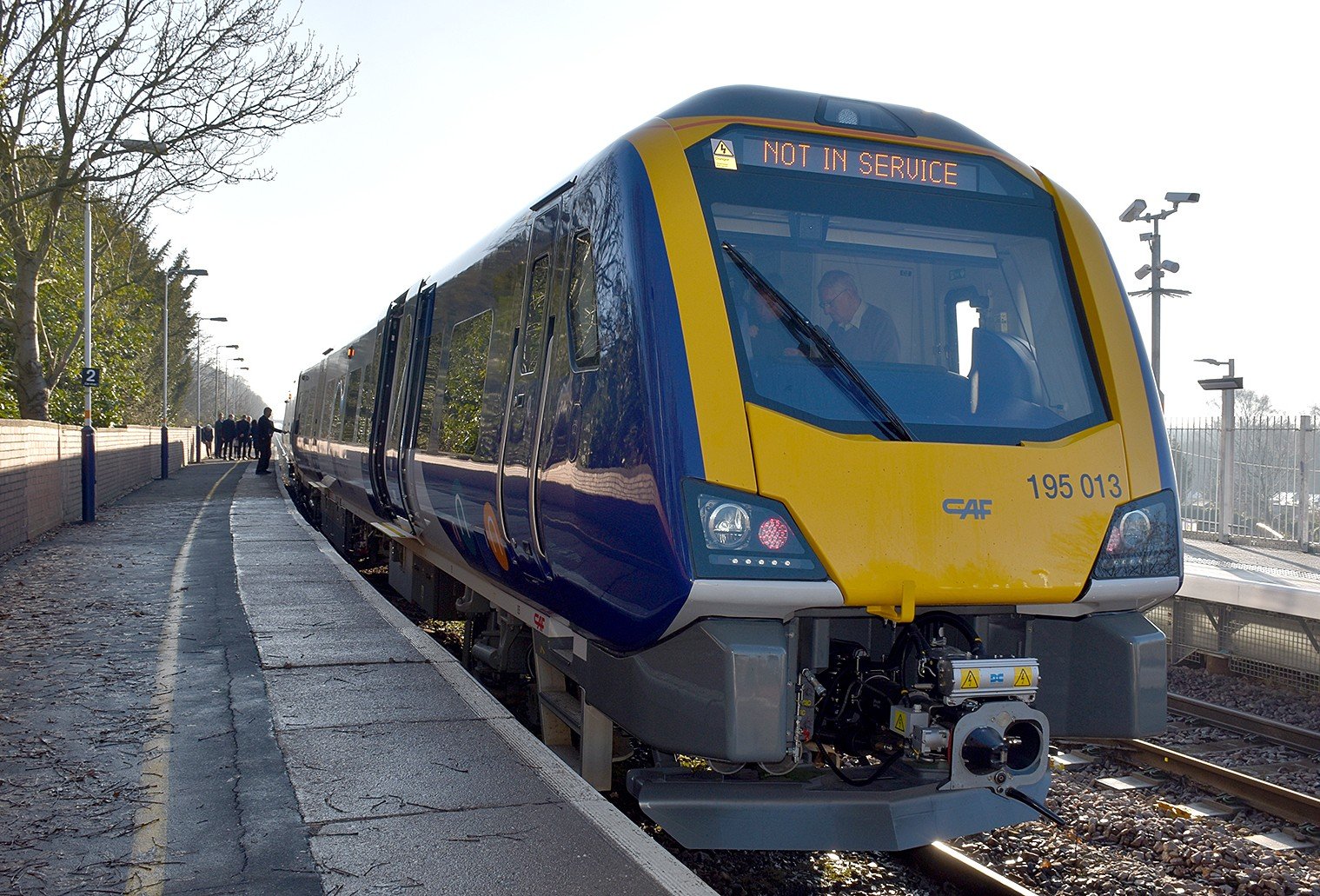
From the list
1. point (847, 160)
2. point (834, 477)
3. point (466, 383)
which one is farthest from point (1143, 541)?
point (466, 383)

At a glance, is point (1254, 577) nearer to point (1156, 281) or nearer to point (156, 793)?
point (1156, 281)

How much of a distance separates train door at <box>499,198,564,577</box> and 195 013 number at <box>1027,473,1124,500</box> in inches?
81.9

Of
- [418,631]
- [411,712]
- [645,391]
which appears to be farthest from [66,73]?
[645,391]

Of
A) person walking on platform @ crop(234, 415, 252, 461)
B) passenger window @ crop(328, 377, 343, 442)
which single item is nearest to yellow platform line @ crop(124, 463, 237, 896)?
passenger window @ crop(328, 377, 343, 442)

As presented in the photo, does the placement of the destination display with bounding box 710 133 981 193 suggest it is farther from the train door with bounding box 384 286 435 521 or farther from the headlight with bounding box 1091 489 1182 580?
the train door with bounding box 384 286 435 521

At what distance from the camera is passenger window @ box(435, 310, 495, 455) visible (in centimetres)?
688

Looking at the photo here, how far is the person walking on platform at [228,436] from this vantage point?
190ft

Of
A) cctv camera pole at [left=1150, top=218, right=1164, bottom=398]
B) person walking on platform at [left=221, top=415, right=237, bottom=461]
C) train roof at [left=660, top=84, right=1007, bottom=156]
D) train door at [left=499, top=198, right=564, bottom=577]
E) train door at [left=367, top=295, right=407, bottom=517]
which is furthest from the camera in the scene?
person walking on platform at [left=221, top=415, right=237, bottom=461]

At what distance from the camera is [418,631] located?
8445 millimetres

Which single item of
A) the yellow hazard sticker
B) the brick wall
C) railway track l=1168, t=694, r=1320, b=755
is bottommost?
railway track l=1168, t=694, r=1320, b=755

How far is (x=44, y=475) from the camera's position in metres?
18.3

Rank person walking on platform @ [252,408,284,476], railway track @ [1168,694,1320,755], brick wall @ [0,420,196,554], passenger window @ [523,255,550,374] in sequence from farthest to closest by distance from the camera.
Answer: person walking on platform @ [252,408,284,476]
brick wall @ [0,420,196,554]
railway track @ [1168,694,1320,755]
passenger window @ [523,255,550,374]

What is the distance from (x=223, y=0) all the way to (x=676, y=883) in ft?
73.4

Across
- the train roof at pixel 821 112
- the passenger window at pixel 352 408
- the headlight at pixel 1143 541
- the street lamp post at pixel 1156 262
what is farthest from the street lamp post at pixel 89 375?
the headlight at pixel 1143 541
